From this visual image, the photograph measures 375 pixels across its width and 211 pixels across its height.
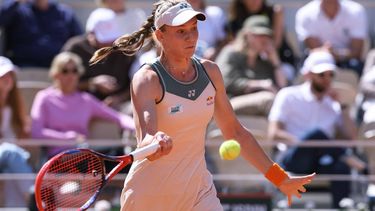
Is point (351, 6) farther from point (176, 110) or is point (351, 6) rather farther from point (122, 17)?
point (176, 110)

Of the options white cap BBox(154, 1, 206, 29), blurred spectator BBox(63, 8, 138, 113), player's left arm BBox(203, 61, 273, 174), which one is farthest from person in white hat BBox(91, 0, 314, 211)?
blurred spectator BBox(63, 8, 138, 113)

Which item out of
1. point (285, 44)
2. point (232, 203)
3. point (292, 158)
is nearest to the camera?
point (232, 203)

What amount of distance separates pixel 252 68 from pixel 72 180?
400 cm

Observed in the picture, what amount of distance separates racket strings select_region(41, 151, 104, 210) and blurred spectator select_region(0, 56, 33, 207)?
224cm

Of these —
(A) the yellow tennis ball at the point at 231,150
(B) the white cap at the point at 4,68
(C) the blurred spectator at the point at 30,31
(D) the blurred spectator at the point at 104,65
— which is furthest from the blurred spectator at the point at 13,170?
(A) the yellow tennis ball at the point at 231,150

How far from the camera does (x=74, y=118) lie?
8500 millimetres

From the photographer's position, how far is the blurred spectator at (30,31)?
9.62 metres

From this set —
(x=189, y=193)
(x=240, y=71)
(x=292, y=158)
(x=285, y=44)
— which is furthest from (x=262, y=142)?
(x=189, y=193)

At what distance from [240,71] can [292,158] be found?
1.39 meters

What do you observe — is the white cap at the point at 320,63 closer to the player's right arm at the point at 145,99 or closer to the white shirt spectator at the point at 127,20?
the white shirt spectator at the point at 127,20

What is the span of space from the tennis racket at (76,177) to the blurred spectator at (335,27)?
4761 millimetres

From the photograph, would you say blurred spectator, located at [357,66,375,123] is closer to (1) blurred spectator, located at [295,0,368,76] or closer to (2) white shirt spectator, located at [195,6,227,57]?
(1) blurred spectator, located at [295,0,368,76]

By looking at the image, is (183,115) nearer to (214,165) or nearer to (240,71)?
(214,165)

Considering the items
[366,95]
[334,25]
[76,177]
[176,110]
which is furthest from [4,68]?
[176,110]
